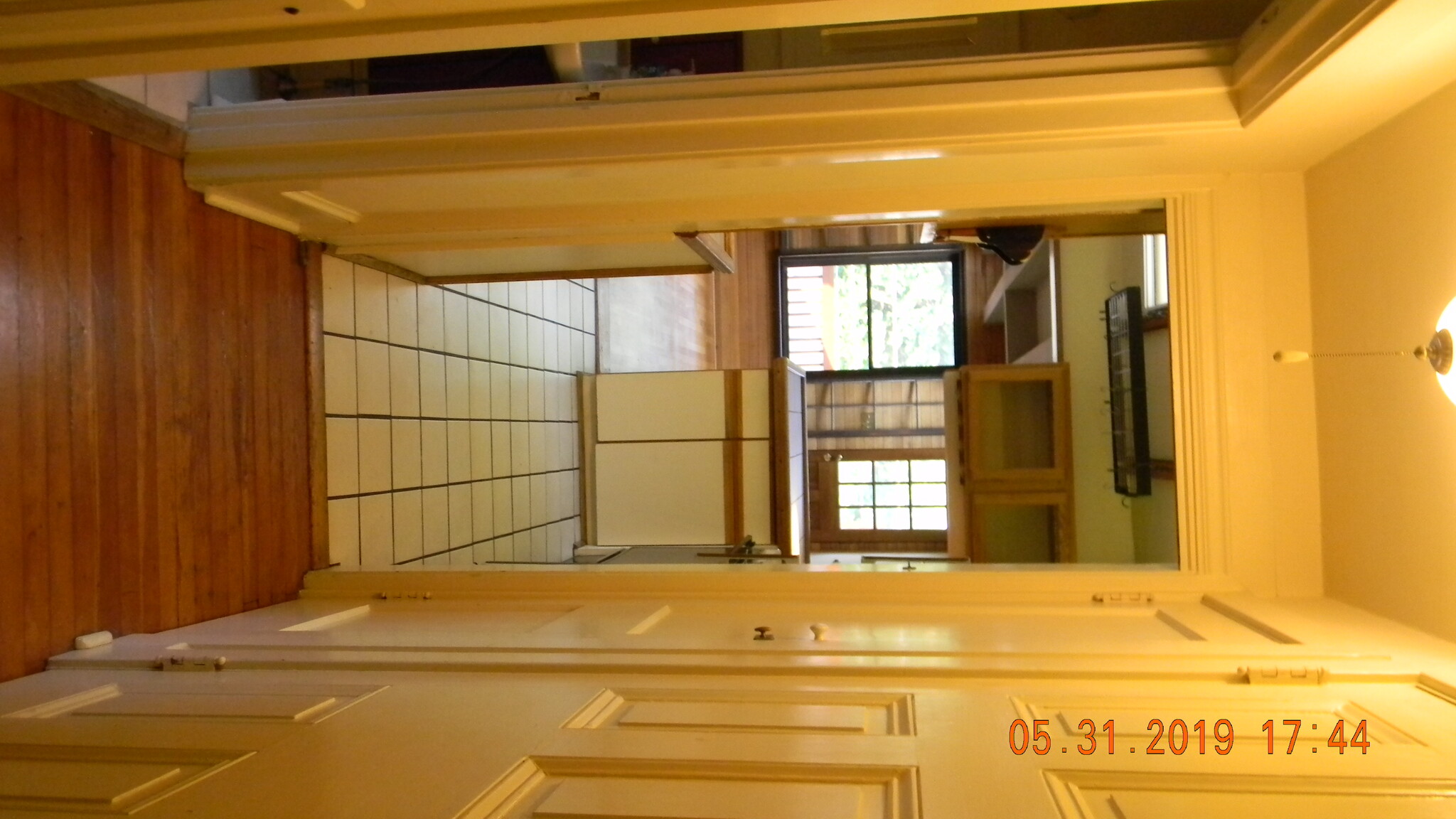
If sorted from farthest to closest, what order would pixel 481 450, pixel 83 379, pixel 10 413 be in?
pixel 481 450 < pixel 83 379 < pixel 10 413

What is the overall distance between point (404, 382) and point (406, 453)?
17 centimetres

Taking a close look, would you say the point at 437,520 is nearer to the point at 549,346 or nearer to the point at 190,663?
the point at 549,346

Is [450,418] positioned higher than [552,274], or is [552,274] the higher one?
[552,274]

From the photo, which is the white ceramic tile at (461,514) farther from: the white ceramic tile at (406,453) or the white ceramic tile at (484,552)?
the white ceramic tile at (406,453)

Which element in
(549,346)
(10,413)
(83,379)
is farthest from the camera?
(549,346)

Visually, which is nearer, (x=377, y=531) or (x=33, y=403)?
(x=33, y=403)

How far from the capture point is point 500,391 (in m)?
2.54

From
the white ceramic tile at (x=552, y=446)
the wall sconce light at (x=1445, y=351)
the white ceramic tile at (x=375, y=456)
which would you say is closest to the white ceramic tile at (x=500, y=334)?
the white ceramic tile at (x=552, y=446)

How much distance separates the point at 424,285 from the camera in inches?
87.2

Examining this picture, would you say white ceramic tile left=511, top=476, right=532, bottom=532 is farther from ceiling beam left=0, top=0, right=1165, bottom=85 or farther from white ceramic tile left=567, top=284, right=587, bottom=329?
ceiling beam left=0, top=0, right=1165, bottom=85

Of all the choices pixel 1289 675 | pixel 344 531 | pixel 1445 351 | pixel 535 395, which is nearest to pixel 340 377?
pixel 344 531

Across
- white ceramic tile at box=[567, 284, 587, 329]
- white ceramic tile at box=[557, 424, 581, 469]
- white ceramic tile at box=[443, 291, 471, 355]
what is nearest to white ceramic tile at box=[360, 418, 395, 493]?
white ceramic tile at box=[443, 291, 471, 355]

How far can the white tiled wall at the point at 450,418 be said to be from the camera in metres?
1.91

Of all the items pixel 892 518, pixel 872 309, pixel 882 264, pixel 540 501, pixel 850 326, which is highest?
pixel 882 264
